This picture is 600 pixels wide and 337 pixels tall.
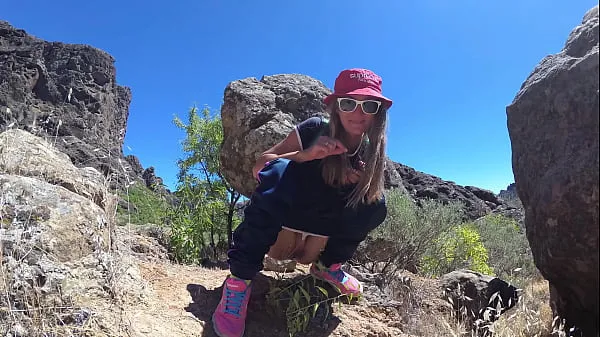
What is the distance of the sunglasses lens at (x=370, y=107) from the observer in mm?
2646

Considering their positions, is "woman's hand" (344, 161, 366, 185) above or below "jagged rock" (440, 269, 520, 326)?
above

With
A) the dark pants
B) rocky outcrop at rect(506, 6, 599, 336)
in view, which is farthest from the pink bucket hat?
rocky outcrop at rect(506, 6, 599, 336)

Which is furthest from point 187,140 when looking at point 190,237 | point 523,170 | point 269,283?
point 523,170

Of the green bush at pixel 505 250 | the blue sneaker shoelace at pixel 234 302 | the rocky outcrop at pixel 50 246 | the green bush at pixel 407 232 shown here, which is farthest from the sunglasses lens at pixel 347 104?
the green bush at pixel 505 250

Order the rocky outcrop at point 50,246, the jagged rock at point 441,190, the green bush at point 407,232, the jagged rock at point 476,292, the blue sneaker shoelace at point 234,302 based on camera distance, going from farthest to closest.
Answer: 1. the jagged rock at point 441,190
2. the green bush at point 407,232
3. the jagged rock at point 476,292
4. the blue sneaker shoelace at point 234,302
5. the rocky outcrop at point 50,246

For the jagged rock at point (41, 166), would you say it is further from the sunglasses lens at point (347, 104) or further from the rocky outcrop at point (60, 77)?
the rocky outcrop at point (60, 77)

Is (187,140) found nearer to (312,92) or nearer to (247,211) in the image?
(312,92)

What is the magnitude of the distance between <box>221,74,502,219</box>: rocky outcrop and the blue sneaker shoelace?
113 inches

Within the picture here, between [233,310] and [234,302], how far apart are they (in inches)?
1.8

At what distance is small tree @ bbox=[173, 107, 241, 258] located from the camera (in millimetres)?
7202

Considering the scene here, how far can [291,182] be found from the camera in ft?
8.46

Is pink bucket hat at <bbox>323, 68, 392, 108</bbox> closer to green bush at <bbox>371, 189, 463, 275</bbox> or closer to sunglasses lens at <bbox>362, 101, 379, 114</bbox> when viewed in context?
sunglasses lens at <bbox>362, 101, 379, 114</bbox>

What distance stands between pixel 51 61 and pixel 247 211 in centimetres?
6354

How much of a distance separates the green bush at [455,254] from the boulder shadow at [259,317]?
9.67 ft
